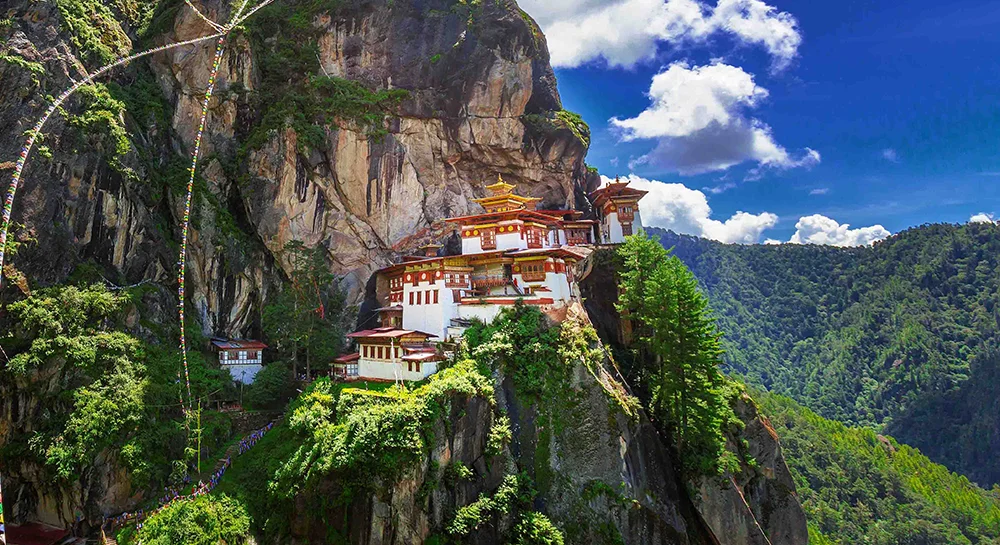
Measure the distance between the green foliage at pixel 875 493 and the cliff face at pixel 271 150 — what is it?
45917mm

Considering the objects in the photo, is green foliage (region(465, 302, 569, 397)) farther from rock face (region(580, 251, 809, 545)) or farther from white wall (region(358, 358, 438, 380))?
rock face (region(580, 251, 809, 545))

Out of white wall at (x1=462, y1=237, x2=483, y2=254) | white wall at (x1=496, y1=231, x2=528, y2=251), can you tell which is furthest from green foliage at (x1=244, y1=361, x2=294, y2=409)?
white wall at (x1=496, y1=231, x2=528, y2=251)

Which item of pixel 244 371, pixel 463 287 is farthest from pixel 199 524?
pixel 463 287

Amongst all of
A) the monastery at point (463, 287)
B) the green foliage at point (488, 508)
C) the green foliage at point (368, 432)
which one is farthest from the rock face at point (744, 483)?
the green foliage at point (368, 432)

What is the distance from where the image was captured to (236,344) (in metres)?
31.9

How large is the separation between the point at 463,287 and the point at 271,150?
53.8 feet

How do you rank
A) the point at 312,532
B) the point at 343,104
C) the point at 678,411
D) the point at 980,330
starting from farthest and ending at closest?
the point at 980,330
the point at 343,104
the point at 678,411
the point at 312,532

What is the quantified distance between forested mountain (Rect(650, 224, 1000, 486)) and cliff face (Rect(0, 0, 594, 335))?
49.8 meters

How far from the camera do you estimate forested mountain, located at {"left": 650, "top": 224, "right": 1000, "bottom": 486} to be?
84.9 meters

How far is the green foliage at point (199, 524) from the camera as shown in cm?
2003

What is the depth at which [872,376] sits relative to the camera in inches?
3875

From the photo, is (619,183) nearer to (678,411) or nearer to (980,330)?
(678,411)

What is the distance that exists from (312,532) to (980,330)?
116353 mm

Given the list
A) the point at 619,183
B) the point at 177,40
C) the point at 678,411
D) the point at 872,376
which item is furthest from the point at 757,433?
the point at 872,376
